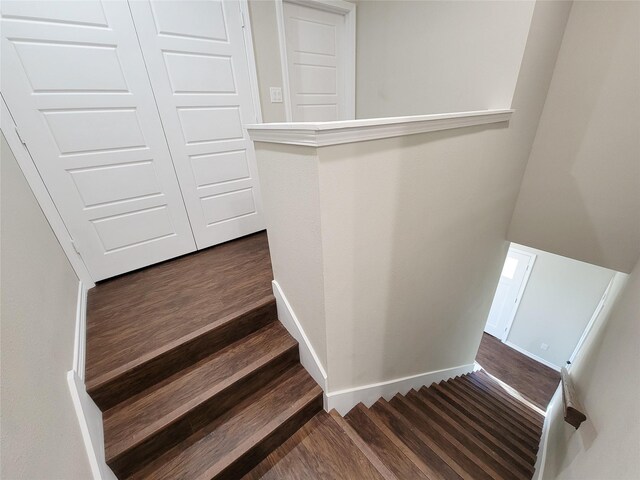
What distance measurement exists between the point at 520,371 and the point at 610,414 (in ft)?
12.8

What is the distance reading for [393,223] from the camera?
1.20 metres

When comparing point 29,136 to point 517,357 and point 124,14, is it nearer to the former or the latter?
point 124,14

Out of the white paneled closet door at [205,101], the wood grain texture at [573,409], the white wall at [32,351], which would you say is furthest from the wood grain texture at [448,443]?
the white paneled closet door at [205,101]

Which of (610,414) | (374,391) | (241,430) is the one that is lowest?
(374,391)

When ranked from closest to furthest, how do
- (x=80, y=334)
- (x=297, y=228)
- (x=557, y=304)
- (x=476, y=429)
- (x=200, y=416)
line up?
(x=297, y=228) < (x=200, y=416) < (x=80, y=334) < (x=476, y=429) < (x=557, y=304)

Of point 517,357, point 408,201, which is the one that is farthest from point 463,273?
point 517,357

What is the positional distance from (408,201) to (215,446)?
1.45 metres

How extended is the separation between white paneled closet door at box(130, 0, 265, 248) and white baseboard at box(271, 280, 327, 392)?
102 centimetres

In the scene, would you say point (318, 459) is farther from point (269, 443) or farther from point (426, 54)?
point (426, 54)

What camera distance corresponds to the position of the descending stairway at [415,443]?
3.99ft

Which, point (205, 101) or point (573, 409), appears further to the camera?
point (205, 101)

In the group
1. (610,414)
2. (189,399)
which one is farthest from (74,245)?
(610,414)

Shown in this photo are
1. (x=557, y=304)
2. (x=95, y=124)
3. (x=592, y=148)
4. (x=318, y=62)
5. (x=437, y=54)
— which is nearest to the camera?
(x=95, y=124)

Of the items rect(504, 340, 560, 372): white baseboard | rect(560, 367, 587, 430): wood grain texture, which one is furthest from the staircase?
rect(504, 340, 560, 372): white baseboard
